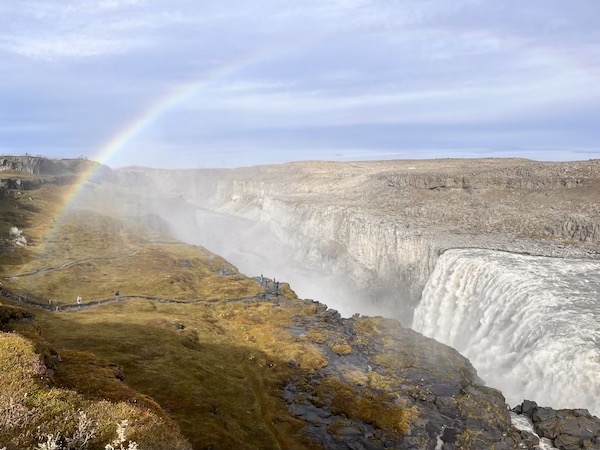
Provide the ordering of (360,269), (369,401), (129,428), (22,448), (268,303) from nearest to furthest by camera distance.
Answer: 1. (22,448)
2. (129,428)
3. (369,401)
4. (268,303)
5. (360,269)

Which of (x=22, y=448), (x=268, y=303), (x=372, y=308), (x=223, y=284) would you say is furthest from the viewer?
(x=372, y=308)

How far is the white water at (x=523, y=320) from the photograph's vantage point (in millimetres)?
46062

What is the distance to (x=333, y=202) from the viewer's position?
150250 mm

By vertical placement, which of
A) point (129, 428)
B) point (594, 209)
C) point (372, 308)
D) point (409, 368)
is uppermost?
point (594, 209)

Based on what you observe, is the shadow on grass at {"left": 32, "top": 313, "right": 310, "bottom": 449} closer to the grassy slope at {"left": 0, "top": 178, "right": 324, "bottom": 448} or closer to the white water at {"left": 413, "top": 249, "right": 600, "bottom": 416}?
the grassy slope at {"left": 0, "top": 178, "right": 324, "bottom": 448}

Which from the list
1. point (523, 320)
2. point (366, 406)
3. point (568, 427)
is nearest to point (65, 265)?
point (366, 406)

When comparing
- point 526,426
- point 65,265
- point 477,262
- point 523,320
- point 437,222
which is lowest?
point 526,426

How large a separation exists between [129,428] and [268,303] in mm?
59954

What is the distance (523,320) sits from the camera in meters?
55.4

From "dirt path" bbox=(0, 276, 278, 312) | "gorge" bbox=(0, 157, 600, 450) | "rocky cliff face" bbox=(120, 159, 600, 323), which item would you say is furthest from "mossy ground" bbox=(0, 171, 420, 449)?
"rocky cliff face" bbox=(120, 159, 600, 323)

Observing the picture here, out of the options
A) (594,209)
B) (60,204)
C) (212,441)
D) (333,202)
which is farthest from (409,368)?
(60,204)

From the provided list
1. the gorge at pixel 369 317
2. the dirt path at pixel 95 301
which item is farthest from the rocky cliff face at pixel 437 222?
the dirt path at pixel 95 301

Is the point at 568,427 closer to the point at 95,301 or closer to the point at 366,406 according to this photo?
the point at 366,406

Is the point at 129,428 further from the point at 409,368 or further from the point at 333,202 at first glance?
the point at 333,202
